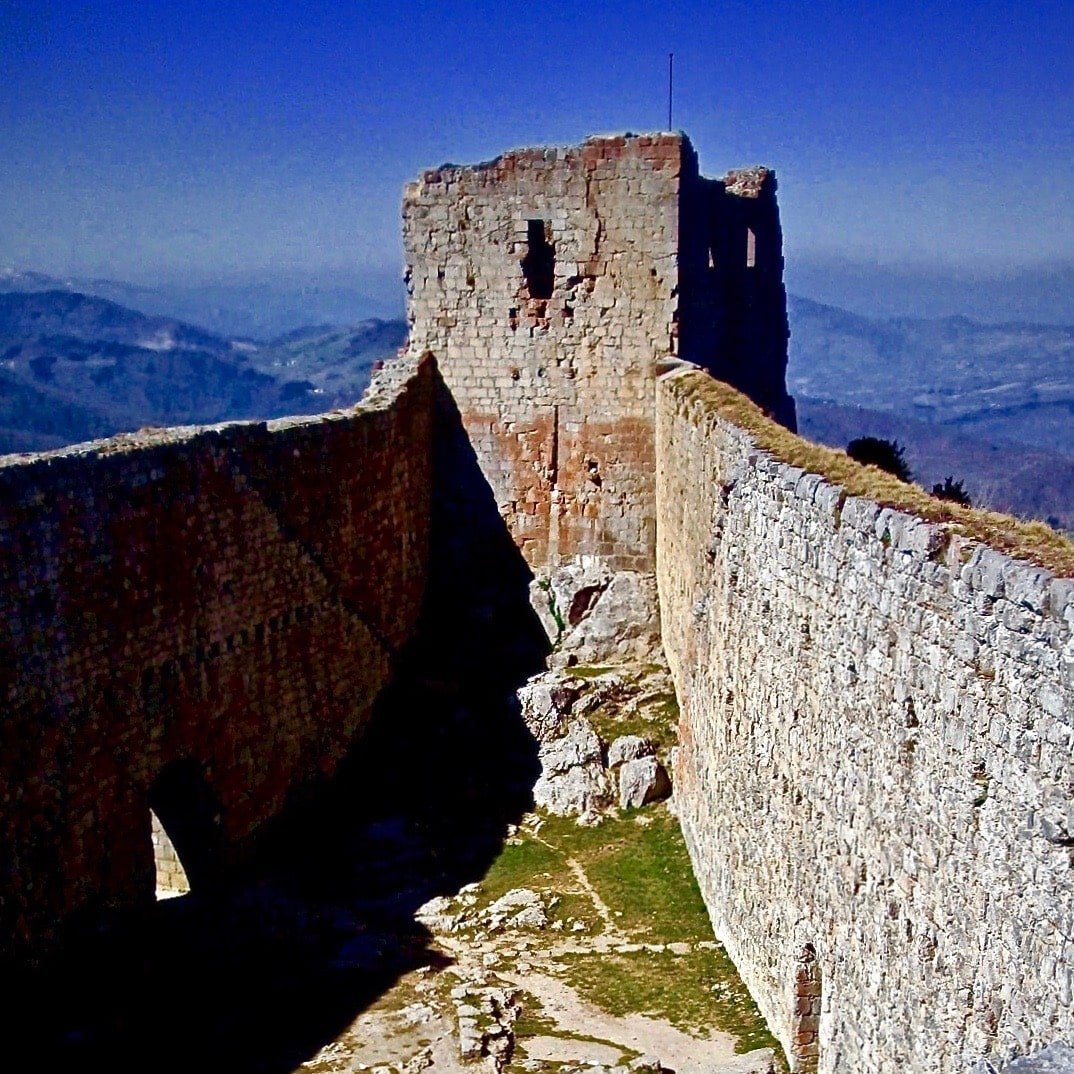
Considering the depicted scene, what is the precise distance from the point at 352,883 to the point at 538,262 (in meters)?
9.05

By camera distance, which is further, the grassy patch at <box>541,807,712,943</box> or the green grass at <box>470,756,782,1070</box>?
the grassy patch at <box>541,807,712,943</box>

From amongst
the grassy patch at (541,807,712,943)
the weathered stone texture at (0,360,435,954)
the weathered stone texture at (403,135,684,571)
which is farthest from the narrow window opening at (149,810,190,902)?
the weathered stone texture at (403,135,684,571)

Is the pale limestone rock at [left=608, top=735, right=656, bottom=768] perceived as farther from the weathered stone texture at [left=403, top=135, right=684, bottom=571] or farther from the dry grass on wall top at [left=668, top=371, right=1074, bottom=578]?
the dry grass on wall top at [left=668, top=371, right=1074, bottom=578]

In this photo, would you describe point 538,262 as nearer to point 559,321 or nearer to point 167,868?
point 559,321

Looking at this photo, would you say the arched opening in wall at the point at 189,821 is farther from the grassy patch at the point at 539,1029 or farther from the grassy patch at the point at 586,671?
the grassy patch at the point at 586,671

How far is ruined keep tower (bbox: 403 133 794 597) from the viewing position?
754 inches

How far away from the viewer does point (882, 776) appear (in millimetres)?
8297

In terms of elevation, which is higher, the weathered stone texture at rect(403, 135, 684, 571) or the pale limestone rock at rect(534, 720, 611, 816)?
the weathered stone texture at rect(403, 135, 684, 571)

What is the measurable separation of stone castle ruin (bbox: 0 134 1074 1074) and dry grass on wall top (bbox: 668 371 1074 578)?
15cm

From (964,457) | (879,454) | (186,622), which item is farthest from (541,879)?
(964,457)

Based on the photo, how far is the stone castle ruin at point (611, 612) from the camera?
7.02 metres

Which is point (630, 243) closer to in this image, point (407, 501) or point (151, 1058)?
point (407, 501)

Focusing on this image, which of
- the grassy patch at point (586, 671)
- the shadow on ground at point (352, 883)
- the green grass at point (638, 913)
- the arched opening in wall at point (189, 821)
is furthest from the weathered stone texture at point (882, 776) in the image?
the arched opening in wall at point (189, 821)

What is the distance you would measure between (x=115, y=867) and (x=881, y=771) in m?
8.06
